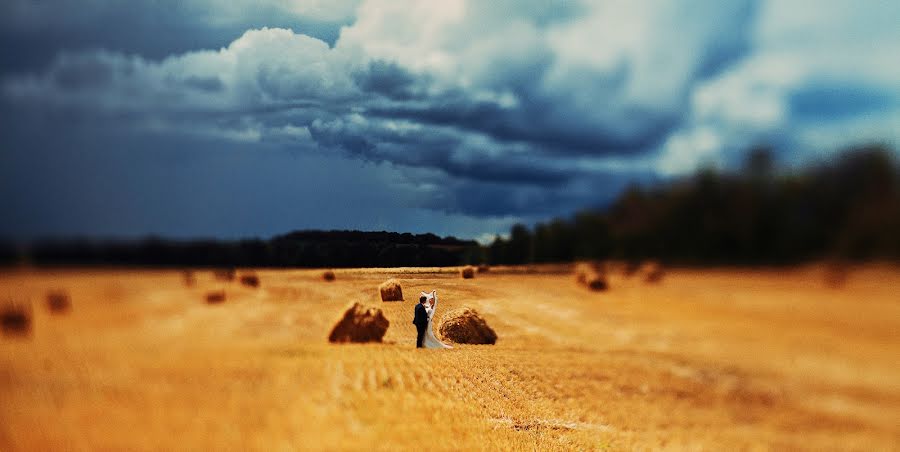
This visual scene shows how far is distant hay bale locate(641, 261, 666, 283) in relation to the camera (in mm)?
3910

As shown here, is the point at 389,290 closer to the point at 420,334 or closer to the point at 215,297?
the point at 420,334

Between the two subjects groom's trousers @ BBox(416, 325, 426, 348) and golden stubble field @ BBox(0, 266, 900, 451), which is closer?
golden stubble field @ BBox(0, 266, 900, 451)

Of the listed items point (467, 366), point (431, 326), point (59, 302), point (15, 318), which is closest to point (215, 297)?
point (59, 302)

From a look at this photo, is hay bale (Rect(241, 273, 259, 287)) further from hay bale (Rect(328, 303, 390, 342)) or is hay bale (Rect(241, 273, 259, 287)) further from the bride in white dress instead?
the bride in white dress

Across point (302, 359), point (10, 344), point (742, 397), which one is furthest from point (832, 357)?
point (10, 344)

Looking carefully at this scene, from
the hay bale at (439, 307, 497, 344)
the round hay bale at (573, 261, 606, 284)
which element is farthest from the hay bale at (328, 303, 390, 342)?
the round hay bale at (573, 261, 606, 284)

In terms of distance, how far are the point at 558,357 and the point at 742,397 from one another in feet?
4.91

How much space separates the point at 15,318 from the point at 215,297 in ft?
3.26

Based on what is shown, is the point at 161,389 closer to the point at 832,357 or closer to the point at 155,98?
the point at 155,98

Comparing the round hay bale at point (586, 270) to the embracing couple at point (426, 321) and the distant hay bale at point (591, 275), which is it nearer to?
the distant hay bale at point (591, 275)

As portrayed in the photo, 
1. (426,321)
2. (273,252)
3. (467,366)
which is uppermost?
(273,252)

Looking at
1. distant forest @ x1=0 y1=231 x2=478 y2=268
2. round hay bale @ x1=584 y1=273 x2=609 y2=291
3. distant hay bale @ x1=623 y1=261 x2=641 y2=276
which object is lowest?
round hay bale @ x1=584 y1=273 x2=609 y2=291

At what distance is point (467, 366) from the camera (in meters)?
5.45

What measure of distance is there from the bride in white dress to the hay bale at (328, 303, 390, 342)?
30cm
